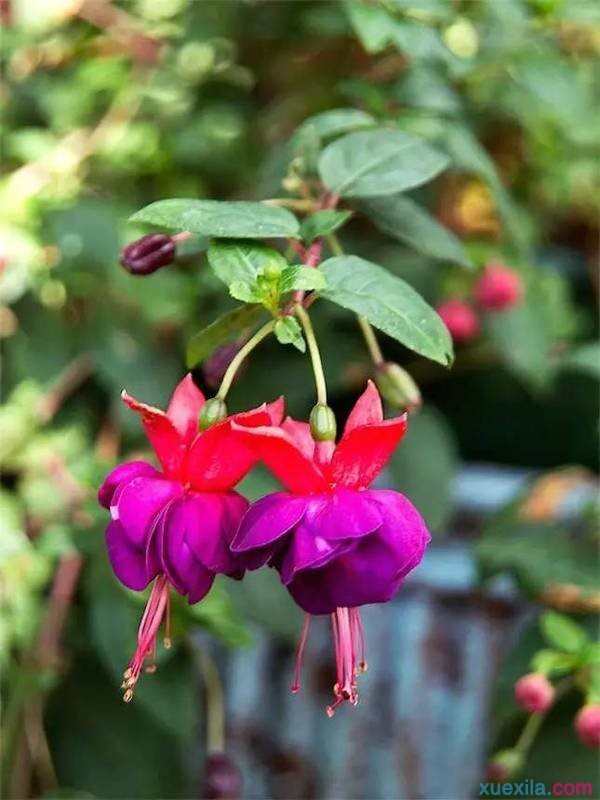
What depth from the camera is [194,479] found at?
1.75ft

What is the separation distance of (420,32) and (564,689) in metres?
0.56

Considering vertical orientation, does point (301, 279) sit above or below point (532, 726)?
above

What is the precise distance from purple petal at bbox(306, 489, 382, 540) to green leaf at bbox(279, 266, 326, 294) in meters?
0.11

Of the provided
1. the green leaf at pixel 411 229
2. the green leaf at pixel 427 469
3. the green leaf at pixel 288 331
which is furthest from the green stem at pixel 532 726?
the green leaf at pixel 288 331

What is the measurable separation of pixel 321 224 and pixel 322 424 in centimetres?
15

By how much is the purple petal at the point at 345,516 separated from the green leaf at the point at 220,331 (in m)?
0.14

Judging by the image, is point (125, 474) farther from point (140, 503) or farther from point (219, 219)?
point (219, 219)

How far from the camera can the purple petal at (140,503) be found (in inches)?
20.1

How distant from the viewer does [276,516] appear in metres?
0.49

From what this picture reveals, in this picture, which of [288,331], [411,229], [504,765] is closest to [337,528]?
[288,331]

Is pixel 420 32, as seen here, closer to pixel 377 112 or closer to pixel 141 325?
pixel 377 112

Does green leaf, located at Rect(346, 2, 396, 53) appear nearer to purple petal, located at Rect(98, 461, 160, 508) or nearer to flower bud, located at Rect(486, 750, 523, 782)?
purple petal, located at Rect(98, 461, 160, 508)

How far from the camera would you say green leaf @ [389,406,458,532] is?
3.69 feet

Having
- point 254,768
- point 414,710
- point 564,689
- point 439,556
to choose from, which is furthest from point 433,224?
point 254,768
